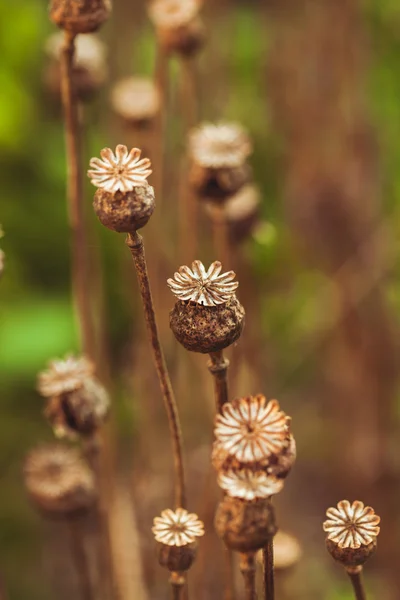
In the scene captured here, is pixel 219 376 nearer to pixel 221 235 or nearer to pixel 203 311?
pixel 203 311

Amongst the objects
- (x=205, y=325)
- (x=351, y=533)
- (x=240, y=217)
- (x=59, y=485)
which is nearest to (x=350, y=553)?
(x=351, y=533)

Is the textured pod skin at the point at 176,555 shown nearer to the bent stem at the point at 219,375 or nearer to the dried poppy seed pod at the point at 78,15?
the bent stem at the point at 219,375

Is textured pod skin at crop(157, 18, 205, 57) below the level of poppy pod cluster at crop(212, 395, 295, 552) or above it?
above

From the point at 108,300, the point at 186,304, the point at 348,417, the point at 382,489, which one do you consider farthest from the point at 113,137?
the point at 186,304

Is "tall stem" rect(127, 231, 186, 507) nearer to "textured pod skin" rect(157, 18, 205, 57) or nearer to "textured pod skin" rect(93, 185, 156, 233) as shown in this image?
"textured pod skin" rect(93, 185, 156, 233)

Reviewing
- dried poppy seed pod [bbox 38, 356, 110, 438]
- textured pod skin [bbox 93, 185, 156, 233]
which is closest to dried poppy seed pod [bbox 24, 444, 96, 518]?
dried poppy seed pod [bbox 38, 356, 110, 438]

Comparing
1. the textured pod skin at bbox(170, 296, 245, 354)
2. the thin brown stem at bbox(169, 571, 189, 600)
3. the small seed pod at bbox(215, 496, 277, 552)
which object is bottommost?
the small seed pod at bbox(215, 496, 277, 552)
